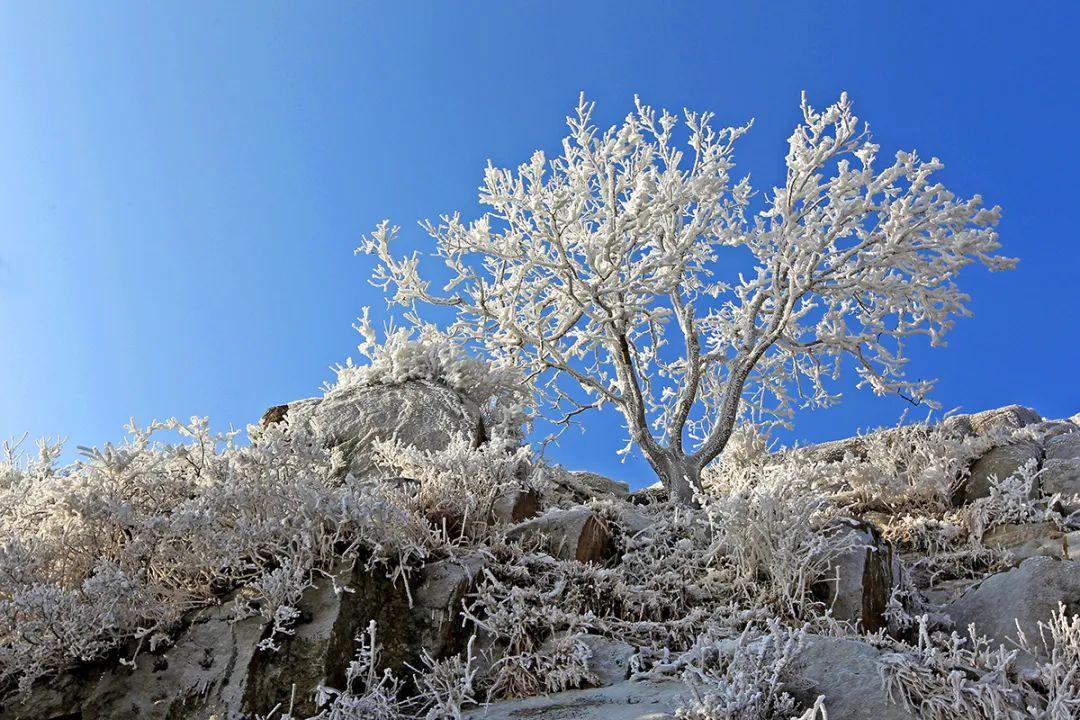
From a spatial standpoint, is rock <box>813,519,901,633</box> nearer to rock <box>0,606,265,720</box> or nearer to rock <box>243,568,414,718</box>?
rock <box>243,568,414,718</box>

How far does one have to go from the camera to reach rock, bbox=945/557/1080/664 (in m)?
5.69

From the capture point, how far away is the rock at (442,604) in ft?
16.5

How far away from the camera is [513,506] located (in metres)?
6.38

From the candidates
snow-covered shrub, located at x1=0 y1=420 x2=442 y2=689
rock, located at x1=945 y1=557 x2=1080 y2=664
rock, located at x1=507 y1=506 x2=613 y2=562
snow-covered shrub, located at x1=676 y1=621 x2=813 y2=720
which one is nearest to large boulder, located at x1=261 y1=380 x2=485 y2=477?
rock, located at x1=507 y1=506 x2=613 y2=562

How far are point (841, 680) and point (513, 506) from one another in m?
2.88

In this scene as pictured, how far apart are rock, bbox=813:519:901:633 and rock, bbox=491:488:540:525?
2.15 metres

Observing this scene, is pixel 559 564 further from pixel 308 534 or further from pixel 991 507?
pixel 991 507

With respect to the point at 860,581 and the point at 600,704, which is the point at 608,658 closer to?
the point at 600,704

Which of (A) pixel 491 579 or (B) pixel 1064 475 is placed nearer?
(A) pixel 491 579

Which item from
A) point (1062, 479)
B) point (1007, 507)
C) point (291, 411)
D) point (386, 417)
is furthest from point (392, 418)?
point (1062, 479)

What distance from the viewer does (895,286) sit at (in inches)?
442

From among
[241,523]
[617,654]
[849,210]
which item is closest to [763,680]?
[617,654]

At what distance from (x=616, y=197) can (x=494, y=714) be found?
8411mm

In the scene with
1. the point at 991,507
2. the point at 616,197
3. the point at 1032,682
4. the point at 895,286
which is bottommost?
the point at 1032,682
